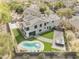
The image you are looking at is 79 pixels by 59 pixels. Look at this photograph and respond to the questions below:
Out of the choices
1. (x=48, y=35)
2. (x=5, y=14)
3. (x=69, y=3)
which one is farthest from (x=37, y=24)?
(x=69, y=3)

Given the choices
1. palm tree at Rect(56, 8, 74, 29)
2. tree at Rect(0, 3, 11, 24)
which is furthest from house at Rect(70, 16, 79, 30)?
tree at Rect(0, 3, 11, 24)

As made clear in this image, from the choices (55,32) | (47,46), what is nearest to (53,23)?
(55,32)

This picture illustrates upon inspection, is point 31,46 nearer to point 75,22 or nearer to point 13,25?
point 13,25

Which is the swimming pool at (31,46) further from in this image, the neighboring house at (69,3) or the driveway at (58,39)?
the neighboring house at (69,3)

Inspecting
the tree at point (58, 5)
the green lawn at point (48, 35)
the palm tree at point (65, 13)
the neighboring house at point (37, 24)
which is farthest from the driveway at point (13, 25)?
the tree at point (58, 5)

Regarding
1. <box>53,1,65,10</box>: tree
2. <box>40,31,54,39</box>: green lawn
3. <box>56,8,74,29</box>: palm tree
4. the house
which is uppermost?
<box>53,1,65,10</box>: tree

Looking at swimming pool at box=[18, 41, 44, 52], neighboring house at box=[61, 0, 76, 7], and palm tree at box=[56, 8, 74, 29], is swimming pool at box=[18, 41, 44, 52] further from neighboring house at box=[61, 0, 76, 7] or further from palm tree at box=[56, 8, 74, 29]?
neighboring house at box=[61, 0, 76, 7]
